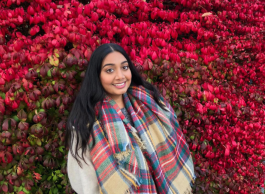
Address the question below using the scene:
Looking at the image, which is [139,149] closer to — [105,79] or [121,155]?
[121,155]

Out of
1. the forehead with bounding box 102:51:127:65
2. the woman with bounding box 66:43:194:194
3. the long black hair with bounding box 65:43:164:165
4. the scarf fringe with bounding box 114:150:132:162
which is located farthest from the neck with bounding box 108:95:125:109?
the scarf fringe with bounding box 114:150:132:162

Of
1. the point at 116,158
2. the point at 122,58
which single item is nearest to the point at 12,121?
the point at 116,158

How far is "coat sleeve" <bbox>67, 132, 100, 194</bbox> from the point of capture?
1.54 meters

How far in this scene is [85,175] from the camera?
1.55 meters

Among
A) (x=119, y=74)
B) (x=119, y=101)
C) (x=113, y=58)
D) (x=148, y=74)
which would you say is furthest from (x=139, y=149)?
(x=148, y=74)

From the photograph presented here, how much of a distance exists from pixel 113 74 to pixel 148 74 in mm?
646

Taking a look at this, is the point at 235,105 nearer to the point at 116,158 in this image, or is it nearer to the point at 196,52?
the point at 196,52

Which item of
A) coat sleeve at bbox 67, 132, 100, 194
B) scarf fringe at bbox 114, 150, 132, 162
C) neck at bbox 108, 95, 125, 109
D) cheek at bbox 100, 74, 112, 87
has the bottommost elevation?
coat sleeve at bbox 67, 132, 100, 194

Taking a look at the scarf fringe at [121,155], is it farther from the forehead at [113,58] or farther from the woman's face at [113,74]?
the forehead at [113,58]

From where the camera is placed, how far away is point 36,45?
179cm

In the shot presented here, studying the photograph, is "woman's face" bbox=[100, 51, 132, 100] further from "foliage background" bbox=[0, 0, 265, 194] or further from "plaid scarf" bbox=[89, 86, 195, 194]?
"foliage background" bbox=[0, 0, 265, 194]

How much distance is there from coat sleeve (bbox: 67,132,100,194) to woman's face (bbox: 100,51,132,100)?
1.59 feet

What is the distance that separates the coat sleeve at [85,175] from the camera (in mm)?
1544

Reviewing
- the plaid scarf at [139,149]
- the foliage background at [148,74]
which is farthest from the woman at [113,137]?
the foliage background at [148,74]
